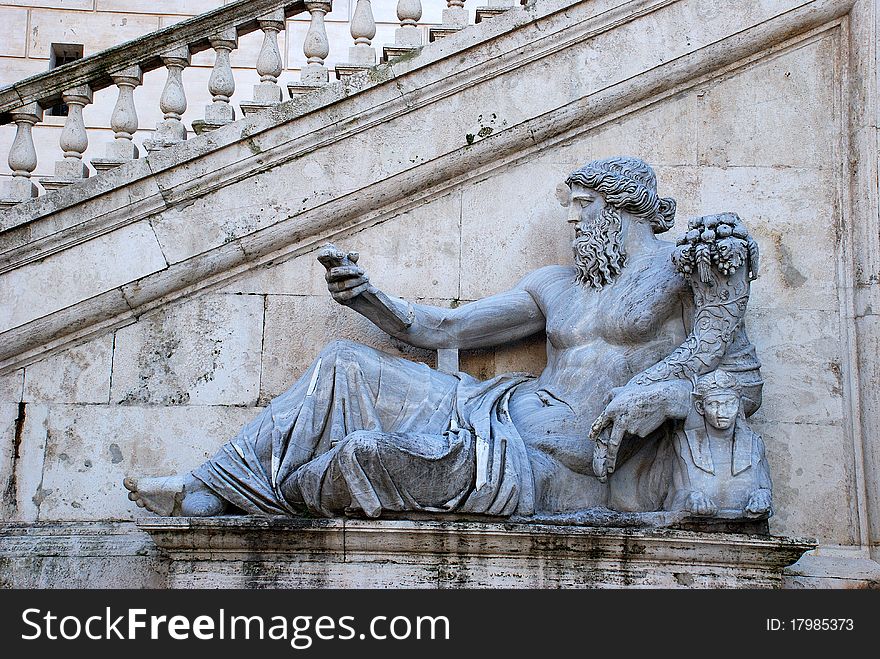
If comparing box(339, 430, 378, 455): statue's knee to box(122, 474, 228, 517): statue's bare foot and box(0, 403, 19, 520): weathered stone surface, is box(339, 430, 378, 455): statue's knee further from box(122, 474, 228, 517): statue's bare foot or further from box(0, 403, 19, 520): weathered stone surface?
box(0, 403, 19, 520): weathered stone surface

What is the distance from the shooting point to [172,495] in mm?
8312

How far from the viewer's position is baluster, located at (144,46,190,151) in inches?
376

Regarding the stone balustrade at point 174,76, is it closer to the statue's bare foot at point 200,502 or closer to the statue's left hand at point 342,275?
the statue's left hand at point 342,275

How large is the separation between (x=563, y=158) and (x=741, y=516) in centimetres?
251

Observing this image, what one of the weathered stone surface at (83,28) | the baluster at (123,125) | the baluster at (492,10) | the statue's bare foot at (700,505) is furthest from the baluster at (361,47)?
A: the weathered stone surface at (83,28)

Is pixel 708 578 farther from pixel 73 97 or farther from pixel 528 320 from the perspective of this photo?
pixel 73 97

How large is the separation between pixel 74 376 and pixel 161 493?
1.16 m

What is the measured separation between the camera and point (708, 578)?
8070mm

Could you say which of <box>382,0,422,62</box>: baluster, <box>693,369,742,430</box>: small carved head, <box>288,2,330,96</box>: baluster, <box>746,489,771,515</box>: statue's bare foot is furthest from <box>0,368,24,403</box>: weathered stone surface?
<box>746,489,771,515</box>: statue's bare foot

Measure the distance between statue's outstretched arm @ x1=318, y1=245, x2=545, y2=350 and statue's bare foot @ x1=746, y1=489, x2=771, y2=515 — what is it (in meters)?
1.57

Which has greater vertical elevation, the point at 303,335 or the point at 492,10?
the point at 492,10

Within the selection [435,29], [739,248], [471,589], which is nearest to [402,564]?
[471,589]

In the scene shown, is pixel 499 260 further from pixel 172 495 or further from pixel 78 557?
A: pixel 78 557

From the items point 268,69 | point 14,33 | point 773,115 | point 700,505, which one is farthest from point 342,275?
point 14,33
